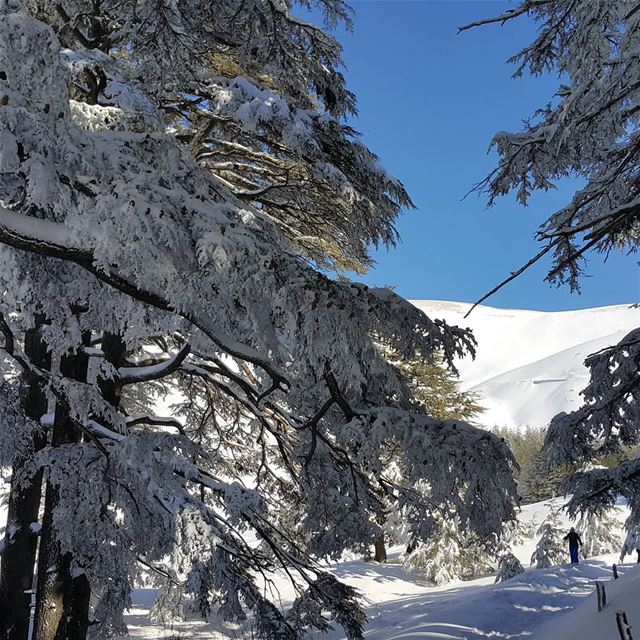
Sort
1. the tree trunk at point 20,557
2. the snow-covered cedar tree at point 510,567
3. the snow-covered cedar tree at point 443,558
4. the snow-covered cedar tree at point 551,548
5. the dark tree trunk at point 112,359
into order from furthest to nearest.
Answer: the snow-covered cedar tree at point 551,548 → the snow-covered cedar tree at point 443,558 → the snow-covered cedar tree at point 510,567 → the dark tree trunk at point 112,359 → the tree trunk at point 20,557

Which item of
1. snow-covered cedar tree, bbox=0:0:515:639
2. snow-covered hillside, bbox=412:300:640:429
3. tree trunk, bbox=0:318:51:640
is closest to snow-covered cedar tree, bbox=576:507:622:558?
snow-covered cedar tree, bbox=0:0:515:639

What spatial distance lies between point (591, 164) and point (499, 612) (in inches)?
301

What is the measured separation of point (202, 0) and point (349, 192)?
7.63 feet

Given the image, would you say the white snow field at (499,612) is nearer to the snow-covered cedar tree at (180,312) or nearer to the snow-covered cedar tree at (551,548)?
the snow-covered cedar tree at (180,312)

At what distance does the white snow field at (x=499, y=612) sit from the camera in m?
6.60

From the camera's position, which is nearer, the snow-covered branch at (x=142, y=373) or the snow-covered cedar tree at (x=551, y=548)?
the snow-covered branch at (x=142, y=373)

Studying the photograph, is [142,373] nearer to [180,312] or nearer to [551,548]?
[180,312]

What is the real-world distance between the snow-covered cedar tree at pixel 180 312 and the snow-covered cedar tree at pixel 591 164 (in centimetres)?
156

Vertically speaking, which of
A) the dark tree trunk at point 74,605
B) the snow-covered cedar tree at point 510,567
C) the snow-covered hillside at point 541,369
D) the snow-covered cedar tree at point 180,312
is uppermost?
the snow-covered hillside at point 541,369

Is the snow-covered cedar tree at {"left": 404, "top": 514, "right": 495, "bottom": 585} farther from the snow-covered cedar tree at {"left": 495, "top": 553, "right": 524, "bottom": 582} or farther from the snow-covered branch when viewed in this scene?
the snow-covered branch

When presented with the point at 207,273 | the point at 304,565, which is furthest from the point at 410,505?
the point at 207,273

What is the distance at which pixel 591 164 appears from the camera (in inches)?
230

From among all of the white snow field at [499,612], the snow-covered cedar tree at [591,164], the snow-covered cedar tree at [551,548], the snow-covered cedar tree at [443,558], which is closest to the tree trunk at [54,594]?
the white snow field at [499,612]

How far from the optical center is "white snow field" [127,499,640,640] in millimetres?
6601
